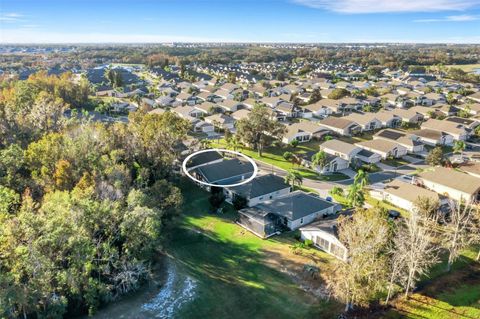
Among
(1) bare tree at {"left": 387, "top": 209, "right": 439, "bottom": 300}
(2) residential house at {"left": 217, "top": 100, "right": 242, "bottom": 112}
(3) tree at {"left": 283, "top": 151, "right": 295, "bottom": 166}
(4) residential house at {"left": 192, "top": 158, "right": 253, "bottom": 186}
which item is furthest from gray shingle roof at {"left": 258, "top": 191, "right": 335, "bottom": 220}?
(2) residential house at {"left": 217, "top": 100, "right": 242, "bottom": 112}

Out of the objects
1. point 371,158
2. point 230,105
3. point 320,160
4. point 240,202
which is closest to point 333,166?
point 320,160

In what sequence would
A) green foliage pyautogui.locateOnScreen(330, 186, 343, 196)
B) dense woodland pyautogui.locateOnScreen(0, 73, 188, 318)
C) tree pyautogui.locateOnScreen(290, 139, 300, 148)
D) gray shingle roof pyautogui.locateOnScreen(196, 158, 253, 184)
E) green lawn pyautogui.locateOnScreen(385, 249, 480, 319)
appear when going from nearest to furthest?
dense woodland pyautogui.locateOnScreen(0, 73, 188, 318)
green lawn pyautogui.locateOnScreen(385, 249, 480, 319)
green foliage pyautogui.locateOnScreen(330, 186, 343, 196)
gray shingle roof pyautogui.locateOnScreen(196, 158, 253, 184)
tree pyautogui.locateOnScreen(290, 139, 300, 148)

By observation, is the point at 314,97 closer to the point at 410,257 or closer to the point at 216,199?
the point at 216,199

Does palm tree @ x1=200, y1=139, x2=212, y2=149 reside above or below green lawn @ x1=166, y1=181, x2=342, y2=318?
above

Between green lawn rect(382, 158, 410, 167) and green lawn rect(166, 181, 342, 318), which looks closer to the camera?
green lawn rect(166, 181, 342, 318)

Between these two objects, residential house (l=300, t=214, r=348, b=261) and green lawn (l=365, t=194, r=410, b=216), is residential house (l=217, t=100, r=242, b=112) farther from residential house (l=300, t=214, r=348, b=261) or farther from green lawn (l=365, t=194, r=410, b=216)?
residential house (l=300, t=214, r=348, b=261)

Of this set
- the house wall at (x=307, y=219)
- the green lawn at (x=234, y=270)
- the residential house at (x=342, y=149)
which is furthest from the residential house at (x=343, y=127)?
the green lawn at (x=234, y=270)

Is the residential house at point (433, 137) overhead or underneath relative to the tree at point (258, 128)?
underneath

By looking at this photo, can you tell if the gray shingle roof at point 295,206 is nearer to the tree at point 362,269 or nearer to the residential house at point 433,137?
the tree at point 362,269
